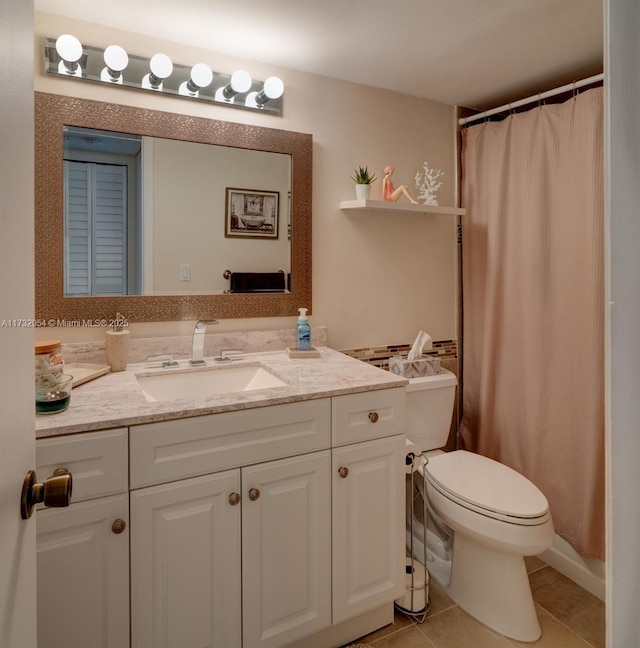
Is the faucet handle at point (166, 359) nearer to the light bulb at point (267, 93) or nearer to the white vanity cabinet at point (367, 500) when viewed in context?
the white vanity cabinet at point (367, 500)

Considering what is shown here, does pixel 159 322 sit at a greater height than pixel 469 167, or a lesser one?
lesser

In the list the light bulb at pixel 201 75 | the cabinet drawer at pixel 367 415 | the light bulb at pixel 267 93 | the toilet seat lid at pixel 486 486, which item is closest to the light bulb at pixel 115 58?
the light bulb at pixel 201 75

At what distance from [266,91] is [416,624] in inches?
85.6

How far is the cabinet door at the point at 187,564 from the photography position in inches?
49.9

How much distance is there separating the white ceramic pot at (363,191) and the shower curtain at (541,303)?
0.69 m

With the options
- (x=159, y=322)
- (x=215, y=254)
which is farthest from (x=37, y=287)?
(x=215, y=254)

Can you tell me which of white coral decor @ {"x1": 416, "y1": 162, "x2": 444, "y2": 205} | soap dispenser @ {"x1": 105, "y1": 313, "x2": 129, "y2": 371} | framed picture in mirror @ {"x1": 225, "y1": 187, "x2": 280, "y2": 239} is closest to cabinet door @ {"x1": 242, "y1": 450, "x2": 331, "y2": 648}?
soap dispenser @ {"x1": 105, "y1": 313, "x2": 129, "y2": 371}

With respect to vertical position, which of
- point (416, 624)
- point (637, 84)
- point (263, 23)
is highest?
point (263, 23)

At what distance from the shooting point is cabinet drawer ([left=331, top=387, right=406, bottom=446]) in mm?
1520

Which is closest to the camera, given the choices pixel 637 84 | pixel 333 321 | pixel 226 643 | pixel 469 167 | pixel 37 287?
pixel 637 84

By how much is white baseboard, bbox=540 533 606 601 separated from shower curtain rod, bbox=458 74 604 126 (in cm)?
196

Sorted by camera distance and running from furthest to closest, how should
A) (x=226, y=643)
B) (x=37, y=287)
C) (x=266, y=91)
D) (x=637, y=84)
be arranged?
(x=266, y=91) → (x=37, y=287) → (x=226, y=643) → (x=637, y=84)

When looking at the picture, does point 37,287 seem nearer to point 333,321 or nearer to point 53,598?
point 53,598

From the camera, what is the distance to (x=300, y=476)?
148 cm
